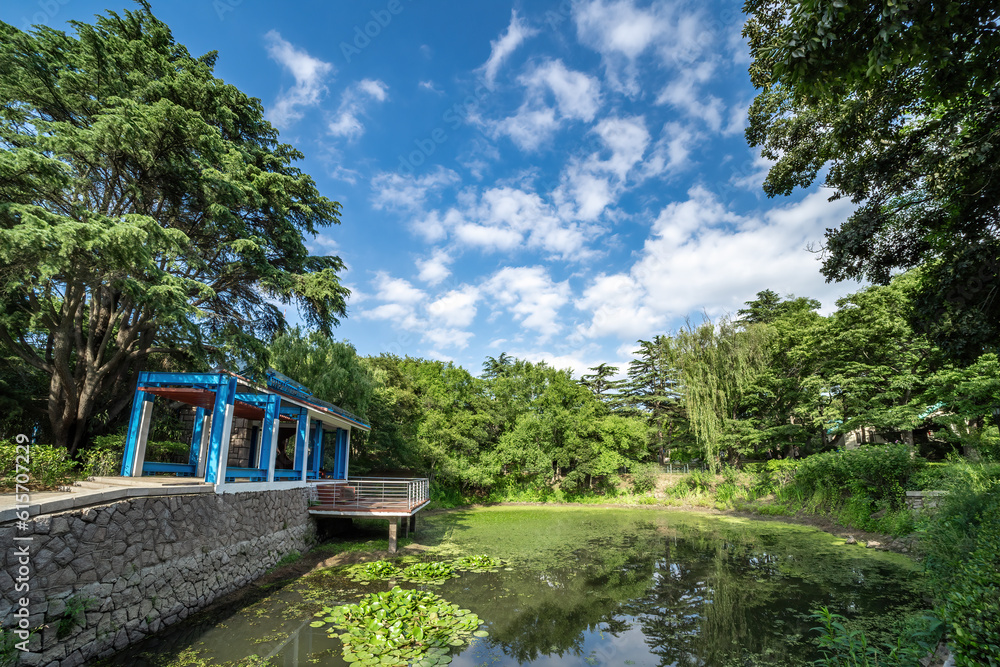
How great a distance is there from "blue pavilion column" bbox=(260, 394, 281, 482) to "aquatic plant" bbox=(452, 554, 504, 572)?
5.02m

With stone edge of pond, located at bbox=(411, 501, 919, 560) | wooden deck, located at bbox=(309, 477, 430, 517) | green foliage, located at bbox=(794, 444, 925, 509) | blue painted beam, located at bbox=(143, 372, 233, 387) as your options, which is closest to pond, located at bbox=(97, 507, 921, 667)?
stone edge of pond, located at bbox=(411, 501, 919, 560)

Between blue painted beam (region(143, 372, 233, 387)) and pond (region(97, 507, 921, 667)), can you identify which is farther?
blue painted beam (region(143, 372, 233, 387))

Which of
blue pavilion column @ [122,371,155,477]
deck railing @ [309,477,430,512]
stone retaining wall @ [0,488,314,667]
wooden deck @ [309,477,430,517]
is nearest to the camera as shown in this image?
stone retaining wall @ [0,488,314,667]

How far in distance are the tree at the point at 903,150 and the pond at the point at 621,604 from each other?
17.3 ft

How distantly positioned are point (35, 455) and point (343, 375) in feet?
35.3

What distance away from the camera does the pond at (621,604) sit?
19.0 feet

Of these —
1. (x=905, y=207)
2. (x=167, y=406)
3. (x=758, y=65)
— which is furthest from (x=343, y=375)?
(x=905, y=207)

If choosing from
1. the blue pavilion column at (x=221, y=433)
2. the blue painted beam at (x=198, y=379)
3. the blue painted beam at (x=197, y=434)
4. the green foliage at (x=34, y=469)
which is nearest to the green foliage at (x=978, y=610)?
the blue pavilion column at (x=221, y=433)

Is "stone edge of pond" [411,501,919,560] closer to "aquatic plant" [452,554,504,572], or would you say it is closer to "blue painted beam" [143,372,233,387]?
"aquatic plant" [452,554,504,572]

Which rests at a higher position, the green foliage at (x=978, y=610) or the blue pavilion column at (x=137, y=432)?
the blue pavilion column at (x=137, y=432)

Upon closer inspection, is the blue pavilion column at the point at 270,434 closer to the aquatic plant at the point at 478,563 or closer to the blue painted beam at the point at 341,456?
the aquatic plant at the point at 478,563

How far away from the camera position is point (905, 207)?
7363 millimetres

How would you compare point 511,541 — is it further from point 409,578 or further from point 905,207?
point 905,207

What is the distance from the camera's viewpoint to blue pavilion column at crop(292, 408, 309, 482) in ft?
39.7
